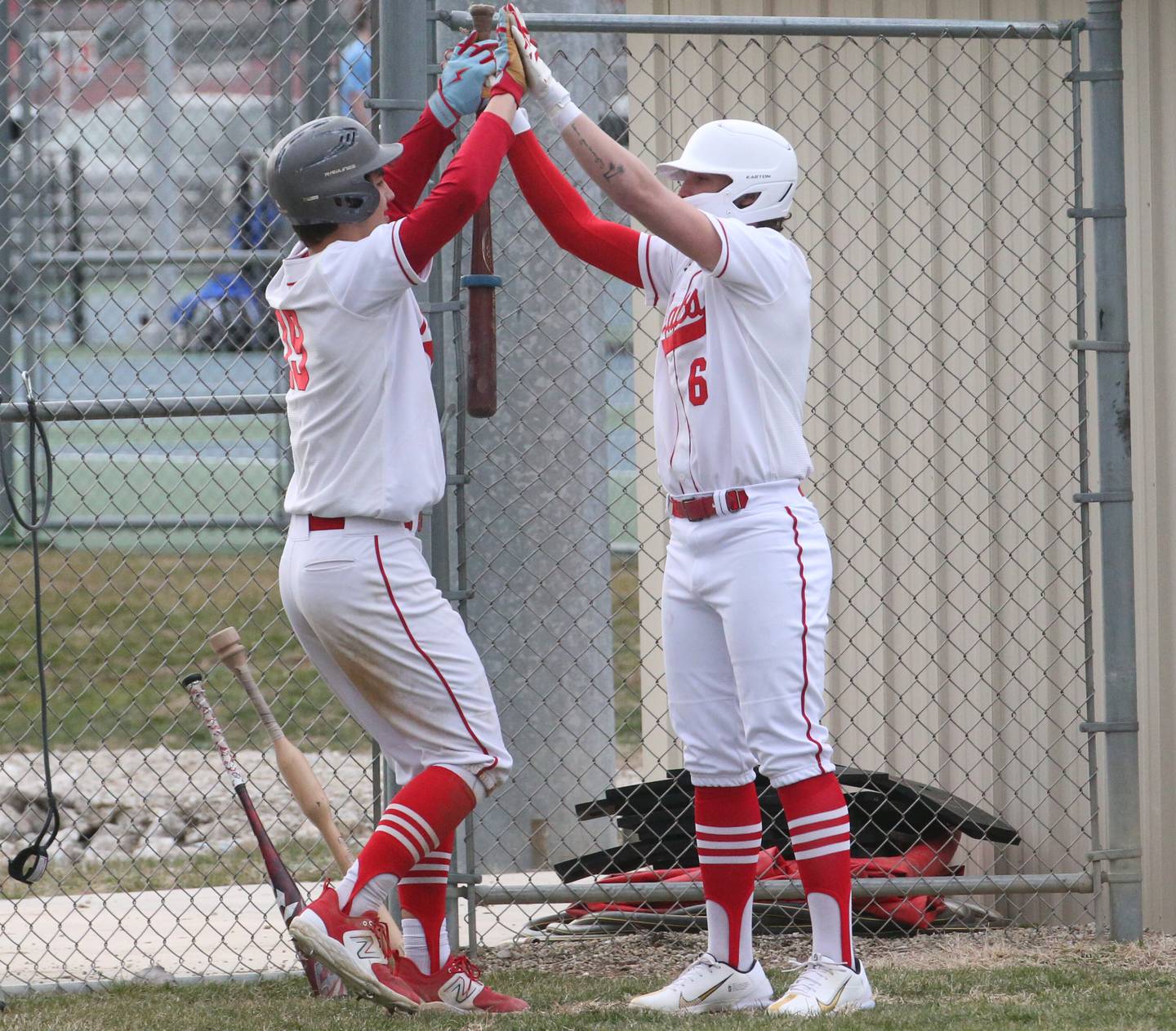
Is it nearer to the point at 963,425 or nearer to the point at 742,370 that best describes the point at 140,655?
the point at 963,425

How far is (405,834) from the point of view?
3.65m

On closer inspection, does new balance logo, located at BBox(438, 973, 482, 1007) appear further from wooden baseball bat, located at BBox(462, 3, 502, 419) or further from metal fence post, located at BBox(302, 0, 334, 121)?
metal fence post, located at BBox(302, 0, 334, 121)

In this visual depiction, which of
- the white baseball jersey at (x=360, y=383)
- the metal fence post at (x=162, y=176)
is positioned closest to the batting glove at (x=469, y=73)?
the white baseball jersey at (x=360, y=383)

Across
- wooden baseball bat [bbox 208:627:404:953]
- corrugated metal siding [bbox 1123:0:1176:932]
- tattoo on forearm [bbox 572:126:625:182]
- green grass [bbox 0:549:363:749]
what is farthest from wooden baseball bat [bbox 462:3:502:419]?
green grass [bbox 0:549:363:749]

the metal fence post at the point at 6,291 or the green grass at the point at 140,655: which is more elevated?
the metal fence post at the point at 6,291

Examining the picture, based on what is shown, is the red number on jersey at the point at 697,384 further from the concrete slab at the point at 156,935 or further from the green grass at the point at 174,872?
the green grass at the point at 174,872

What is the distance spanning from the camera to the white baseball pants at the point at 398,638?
3.65m

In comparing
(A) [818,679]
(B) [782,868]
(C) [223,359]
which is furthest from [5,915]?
(C) [223,359]

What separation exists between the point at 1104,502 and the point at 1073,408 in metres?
0.56

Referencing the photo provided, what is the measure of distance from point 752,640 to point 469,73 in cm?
154

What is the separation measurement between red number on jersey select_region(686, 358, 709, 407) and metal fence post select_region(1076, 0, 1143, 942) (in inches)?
56.0

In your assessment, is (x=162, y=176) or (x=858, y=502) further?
(x=162, y=176)

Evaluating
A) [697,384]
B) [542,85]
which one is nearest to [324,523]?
[697,384]

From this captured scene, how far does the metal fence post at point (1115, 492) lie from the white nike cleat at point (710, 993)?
135 cm
